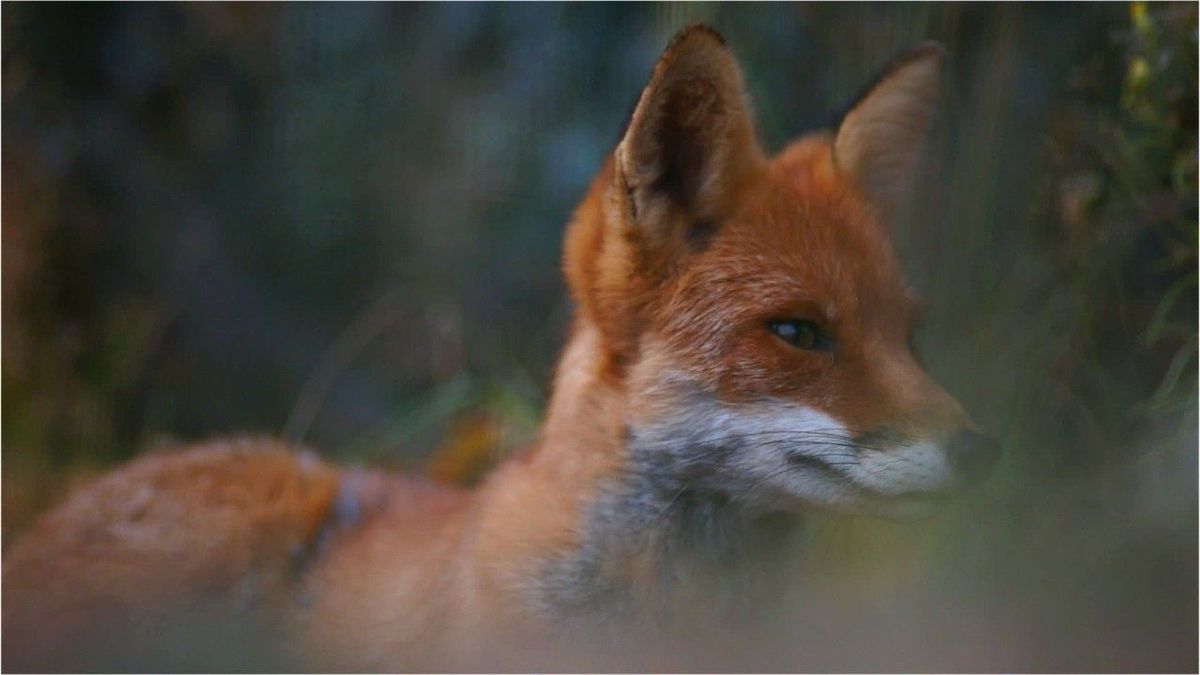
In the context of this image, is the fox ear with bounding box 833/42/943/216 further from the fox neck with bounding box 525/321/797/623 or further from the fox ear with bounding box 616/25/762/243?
the fox neck with bounding box 525/321/797/623

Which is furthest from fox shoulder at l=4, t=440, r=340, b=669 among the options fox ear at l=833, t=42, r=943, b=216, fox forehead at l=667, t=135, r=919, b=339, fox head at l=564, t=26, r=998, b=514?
fox ear at l=833, t=42, r=943, b=216

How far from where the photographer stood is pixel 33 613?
3119 mm

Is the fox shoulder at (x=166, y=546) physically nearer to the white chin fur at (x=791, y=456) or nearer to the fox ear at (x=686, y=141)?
the white chin fur at (x=791, y=456)

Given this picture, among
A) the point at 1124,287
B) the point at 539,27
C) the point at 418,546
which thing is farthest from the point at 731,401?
the point at 539,27

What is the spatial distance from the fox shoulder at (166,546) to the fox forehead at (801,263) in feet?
4.74

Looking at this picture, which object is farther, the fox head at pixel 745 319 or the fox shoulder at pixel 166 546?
the fox shoulder at pixel 166 546

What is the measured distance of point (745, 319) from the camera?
8.71 feet

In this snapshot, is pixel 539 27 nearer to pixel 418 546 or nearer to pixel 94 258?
pixel 94 258

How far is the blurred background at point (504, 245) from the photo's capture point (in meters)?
3.30

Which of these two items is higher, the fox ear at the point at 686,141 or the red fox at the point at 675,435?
the fox ear at the point at 686,141

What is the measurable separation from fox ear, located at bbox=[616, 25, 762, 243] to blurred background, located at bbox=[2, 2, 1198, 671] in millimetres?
634

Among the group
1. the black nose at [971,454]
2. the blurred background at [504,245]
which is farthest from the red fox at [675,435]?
the blurred background at [504,245]

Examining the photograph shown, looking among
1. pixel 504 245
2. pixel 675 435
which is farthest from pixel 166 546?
pixel 504 245

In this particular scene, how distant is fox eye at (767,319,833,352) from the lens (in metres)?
2.64
